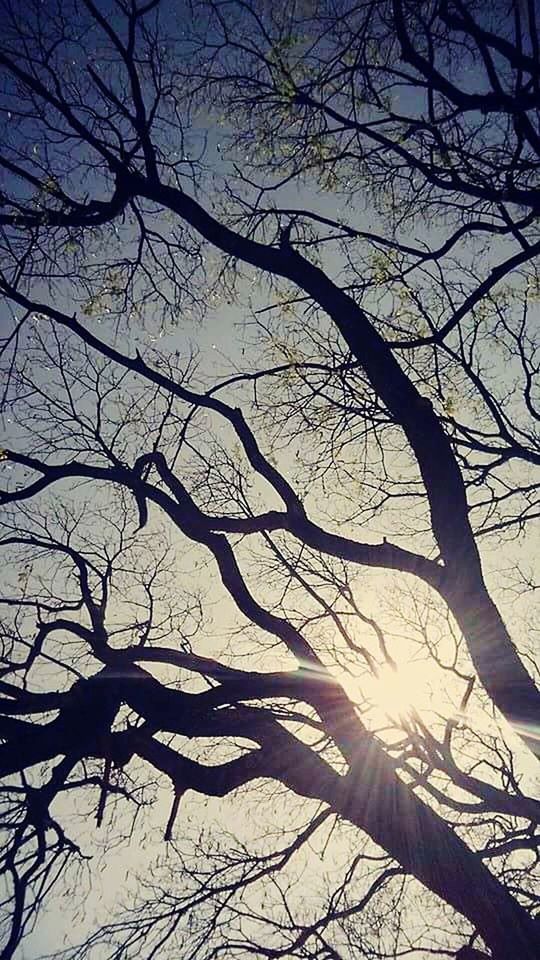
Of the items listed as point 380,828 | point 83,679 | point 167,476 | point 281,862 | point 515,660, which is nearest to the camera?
point 83,679

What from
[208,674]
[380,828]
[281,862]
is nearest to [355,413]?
[208,674]

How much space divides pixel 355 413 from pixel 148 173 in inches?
110

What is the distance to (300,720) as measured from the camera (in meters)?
5.20

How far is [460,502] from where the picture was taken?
5738 millimetres

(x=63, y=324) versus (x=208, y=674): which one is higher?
(x=63, y=324)

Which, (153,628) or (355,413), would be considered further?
(153,628)

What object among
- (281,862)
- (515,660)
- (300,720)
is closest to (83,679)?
(300,720)

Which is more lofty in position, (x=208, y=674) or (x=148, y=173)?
(x=148, y=173)

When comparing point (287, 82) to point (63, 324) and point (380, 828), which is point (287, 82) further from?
point (380, 828)

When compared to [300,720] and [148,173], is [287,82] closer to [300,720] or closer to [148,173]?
[148,173]

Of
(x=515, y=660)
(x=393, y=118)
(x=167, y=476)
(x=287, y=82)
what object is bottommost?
(x=515, y=660)

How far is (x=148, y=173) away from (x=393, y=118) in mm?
Answer: 2312

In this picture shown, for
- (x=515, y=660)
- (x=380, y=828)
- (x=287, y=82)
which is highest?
(x=287, y=82)

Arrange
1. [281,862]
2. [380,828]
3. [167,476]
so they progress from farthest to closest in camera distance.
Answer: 1. [281,862]
2. [167,476]
3. [380,828]
